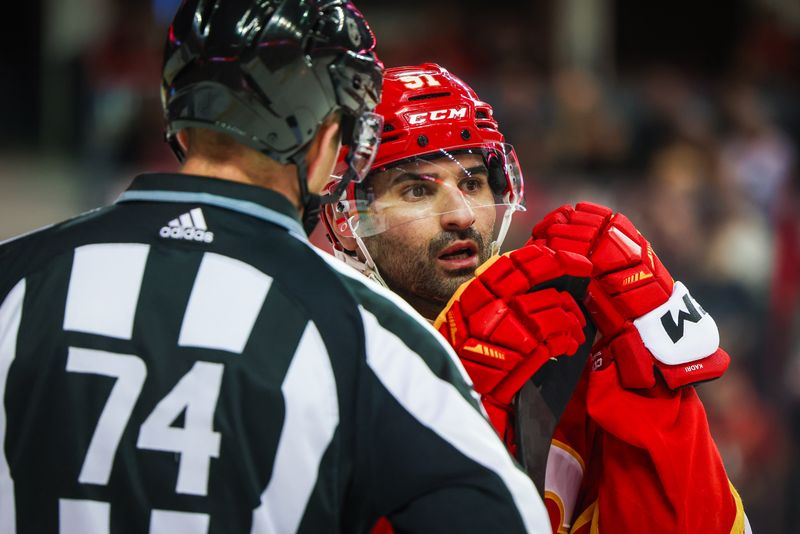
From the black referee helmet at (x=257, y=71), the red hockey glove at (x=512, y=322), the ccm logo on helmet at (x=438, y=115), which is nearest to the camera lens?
the black referee helmet at (x=257, y=71)

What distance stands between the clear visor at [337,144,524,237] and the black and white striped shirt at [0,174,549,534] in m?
0.91

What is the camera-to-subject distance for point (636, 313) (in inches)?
74.5

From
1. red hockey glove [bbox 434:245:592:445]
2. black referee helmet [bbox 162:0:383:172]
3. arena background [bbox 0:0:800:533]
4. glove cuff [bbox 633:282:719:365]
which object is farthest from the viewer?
arena background [bbox 0:0:800:533]

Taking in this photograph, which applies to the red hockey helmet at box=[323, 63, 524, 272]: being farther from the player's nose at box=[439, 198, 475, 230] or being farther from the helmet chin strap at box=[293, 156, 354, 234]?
the helmet chin strap at box=[293, 156, 354, 234]

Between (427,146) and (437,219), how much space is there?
16 cm

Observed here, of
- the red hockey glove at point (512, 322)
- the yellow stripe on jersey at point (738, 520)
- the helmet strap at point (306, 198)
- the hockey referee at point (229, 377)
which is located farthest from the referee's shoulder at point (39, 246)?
the yellow stripe on jersey at point (738, 520)

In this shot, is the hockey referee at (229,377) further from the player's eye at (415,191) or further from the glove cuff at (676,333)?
the player's eye at (415,191)

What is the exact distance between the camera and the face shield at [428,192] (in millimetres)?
2230

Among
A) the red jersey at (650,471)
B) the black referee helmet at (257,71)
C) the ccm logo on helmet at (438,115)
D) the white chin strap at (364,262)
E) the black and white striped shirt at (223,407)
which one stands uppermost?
the black referee helmet at (257,71)

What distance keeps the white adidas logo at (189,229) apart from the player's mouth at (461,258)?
3.14 ft

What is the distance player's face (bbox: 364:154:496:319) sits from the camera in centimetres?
223

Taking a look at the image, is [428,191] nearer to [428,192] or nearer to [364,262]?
[428,192]

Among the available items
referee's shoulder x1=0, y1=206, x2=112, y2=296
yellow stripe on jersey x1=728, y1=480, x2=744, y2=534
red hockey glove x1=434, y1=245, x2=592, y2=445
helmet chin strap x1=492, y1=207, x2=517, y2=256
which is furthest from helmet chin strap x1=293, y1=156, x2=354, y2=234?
yellow stripe on jersey x1=728, y1=480, x2=744, y2=534

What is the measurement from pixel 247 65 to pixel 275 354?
383 mm
